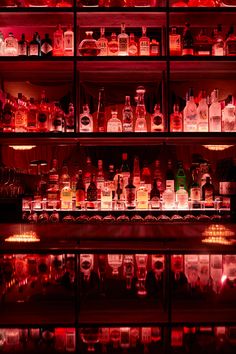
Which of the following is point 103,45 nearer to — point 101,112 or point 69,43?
point 69,43

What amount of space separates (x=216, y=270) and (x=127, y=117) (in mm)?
1909

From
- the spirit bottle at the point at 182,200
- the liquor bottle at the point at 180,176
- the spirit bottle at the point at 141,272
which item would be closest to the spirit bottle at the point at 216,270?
the spirit bottle at the point at 141,272

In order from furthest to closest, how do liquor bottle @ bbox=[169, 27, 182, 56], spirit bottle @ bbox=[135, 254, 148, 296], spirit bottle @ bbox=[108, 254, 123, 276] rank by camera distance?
liquor bottle @ bbox=[169, 27, 182, 56] < spirit bottle @ bbox=[108, 254, 123, 276] < spirit bottle @ bbox=[135, 254, 148, 296]

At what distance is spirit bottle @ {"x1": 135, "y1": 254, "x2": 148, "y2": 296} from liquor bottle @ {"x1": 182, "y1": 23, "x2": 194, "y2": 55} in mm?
1828

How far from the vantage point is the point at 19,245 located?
3.56ft

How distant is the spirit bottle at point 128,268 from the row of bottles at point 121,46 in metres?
1.83

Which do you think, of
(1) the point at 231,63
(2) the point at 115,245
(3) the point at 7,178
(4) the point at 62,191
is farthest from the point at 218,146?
(2) the point at 115,245

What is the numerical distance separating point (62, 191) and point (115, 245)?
1543mm

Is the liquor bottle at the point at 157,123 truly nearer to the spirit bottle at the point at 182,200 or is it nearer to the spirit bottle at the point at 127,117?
the spirit bottle at the point at 127,117

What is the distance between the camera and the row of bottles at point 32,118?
8.29 ft

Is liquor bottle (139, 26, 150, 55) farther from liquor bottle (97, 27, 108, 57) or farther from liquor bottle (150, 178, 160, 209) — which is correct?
liquor bottle (150, 178, 160, 209)

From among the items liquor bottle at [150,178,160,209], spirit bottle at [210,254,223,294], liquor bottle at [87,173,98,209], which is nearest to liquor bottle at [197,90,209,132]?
liquor bottle at [150,178,160,209]

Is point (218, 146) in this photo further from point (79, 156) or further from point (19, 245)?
point (19, 245)

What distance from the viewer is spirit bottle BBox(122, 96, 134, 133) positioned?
2545 millimetres
